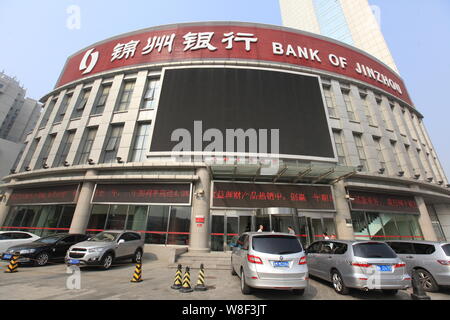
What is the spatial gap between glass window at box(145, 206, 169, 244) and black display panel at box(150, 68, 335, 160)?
443 centimetres

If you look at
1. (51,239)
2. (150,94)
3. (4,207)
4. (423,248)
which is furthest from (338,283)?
(4,207)

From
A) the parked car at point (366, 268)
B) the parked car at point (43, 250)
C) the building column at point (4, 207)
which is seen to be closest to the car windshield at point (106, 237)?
the parked car at point (43, 250)

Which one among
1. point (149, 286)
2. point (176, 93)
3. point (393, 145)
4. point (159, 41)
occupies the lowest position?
point (149, 286)

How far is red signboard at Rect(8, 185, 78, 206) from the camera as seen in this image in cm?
1542

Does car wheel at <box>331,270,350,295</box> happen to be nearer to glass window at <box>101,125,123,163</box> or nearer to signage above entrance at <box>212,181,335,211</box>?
signage above entrance at <box>212,181,335,211</box>

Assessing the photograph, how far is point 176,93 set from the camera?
16875 mm

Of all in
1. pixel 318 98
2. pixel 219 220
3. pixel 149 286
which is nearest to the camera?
pixel 149 286

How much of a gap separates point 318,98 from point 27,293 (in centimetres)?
2101

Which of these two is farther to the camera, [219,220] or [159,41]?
[159,41]

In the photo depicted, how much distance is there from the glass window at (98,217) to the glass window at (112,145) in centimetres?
383

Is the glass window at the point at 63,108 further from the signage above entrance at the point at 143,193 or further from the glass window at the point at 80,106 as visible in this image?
the signage above entrance at the point at 143,193

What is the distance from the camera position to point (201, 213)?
44.0 feet

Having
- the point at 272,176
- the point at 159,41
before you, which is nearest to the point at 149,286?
the point at 272,176

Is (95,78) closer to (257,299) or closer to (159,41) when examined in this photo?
(159,41)
